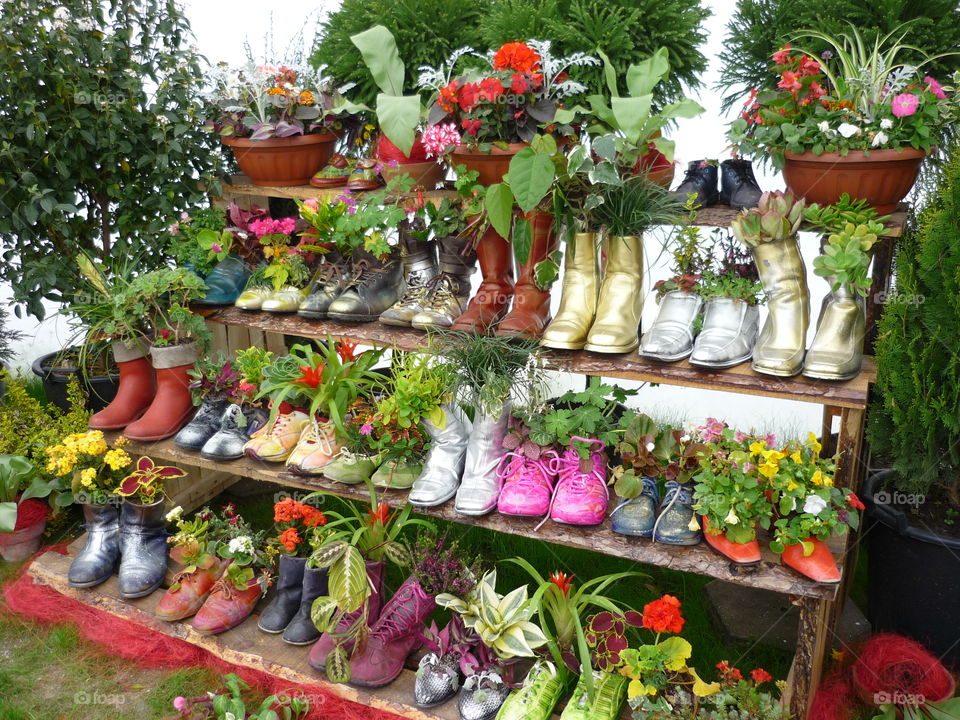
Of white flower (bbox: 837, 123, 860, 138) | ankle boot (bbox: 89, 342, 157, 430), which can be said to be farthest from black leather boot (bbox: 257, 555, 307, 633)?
white flower (bbox: 837, 123, 860, 138)

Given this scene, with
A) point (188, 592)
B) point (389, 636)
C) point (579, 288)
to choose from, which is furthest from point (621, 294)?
point (188, 592)

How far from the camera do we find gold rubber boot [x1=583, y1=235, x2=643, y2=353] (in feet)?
9.19

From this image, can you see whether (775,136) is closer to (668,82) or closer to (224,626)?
(668,82)

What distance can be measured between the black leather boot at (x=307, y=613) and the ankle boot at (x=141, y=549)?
0.65 m

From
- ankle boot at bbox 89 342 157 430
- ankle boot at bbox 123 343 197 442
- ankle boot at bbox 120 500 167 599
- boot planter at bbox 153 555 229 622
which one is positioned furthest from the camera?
ankle boot at bbox 89 342 157 430

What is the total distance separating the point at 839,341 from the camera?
2543 millimetres

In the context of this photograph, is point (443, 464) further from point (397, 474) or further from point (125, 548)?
point (125, 548)

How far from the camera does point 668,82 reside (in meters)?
2.94

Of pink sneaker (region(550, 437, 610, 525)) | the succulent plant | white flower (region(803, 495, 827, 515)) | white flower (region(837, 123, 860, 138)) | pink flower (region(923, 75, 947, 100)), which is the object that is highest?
pink flower (region(923, 75, 947, 100))

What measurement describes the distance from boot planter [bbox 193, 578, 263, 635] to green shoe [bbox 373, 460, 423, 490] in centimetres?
71

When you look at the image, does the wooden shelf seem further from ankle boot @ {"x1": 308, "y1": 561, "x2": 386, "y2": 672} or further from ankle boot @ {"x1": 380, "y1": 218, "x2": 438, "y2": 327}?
ankle boot @ {"x1": 308, "y1": 561, "x2": 386, "y2": 672}

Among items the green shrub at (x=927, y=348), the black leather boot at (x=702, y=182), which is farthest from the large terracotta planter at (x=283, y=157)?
the green shrub at (x=927, y=348)

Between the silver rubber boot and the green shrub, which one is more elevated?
the green shrub

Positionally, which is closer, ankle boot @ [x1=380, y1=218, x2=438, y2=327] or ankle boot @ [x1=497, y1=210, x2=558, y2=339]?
ankle boot @ [x1=497, y1=210, x2=558, y2=339]
